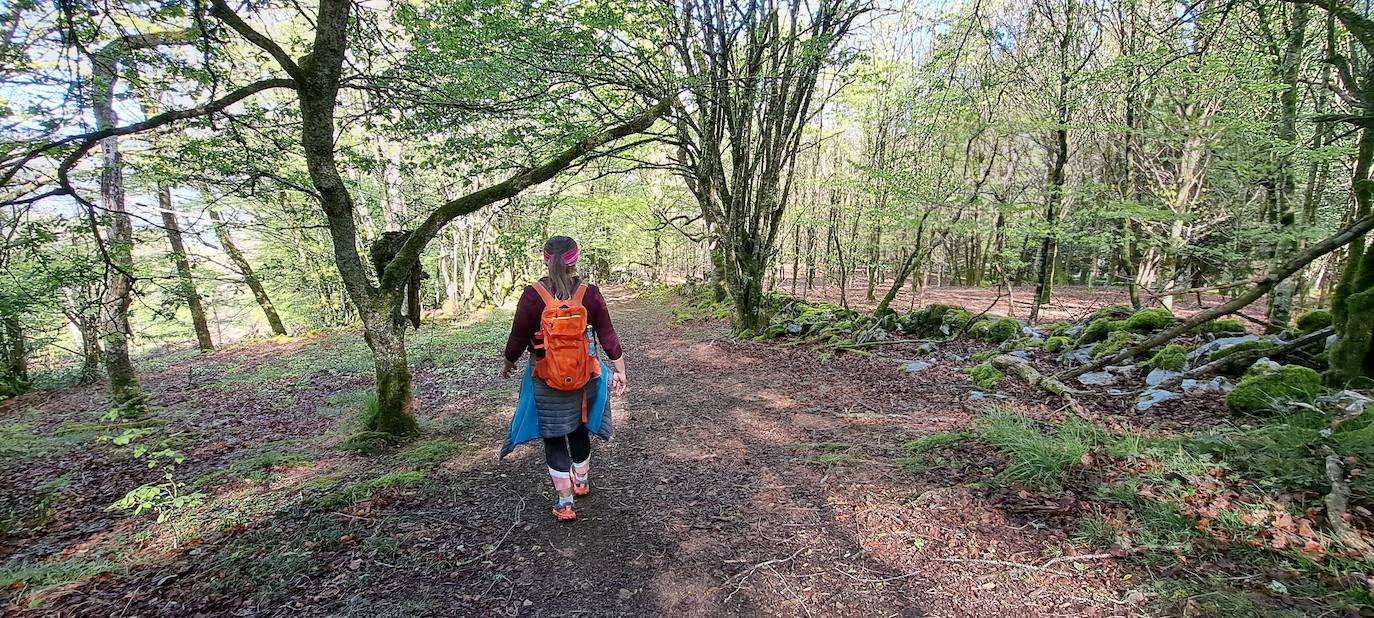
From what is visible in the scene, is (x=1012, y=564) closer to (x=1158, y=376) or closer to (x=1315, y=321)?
(x=1158, y=376)

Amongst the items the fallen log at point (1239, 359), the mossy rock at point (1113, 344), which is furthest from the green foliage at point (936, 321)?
the fallen log at point (1239, 359)

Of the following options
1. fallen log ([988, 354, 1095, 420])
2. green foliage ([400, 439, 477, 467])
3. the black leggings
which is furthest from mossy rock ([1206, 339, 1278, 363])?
green foliage ([400, 439, 477, 467])

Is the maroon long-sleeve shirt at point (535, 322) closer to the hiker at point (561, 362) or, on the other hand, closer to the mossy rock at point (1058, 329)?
the hiker at point (561, 362)

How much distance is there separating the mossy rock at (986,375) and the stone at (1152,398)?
1.41 m

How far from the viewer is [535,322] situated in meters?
3.29

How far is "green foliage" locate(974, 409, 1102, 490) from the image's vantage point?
3.35 metres

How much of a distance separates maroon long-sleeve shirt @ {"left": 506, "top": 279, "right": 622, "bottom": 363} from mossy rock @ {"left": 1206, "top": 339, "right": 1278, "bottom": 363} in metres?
6.21

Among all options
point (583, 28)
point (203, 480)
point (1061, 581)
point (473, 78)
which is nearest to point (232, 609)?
point (203, 480)

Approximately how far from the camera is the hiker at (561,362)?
324 cm

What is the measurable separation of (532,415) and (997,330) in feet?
26.5

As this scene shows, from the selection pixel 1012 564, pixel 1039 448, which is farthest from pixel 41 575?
pixel 1039 448

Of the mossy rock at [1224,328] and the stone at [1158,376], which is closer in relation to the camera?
the stone at [1158,376]

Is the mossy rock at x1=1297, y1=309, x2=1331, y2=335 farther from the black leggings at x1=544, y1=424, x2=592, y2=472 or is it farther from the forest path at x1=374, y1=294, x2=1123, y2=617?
the black leggings at x1=544, y1=424, x2=592, y2=472

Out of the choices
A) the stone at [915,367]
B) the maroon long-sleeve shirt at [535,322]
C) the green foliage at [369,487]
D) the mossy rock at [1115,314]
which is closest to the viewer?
the maroon long-sleeve shirt at [535,322]
